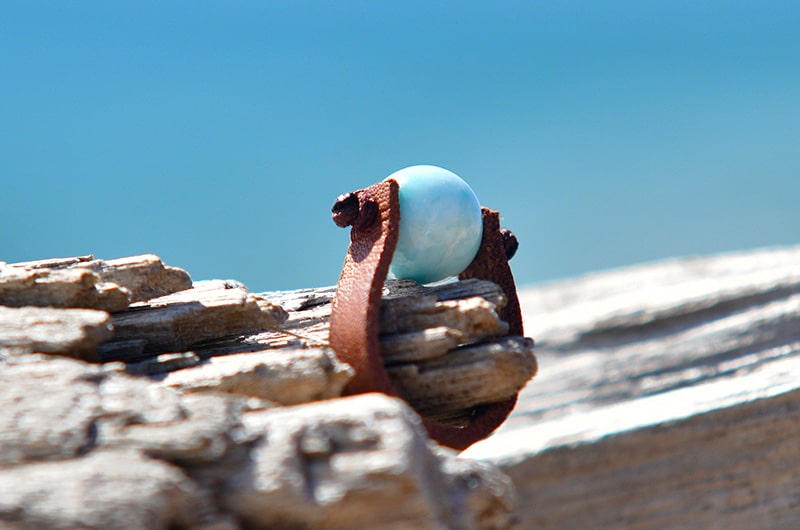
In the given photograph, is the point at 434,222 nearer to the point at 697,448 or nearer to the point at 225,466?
the point at 225,466

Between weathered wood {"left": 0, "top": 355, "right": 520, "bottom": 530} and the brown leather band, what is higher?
the brown leather band

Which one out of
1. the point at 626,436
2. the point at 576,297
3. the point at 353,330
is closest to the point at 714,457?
the point at 626,436

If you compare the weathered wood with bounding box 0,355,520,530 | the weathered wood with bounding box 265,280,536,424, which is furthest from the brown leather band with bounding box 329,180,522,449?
the weathered wood with bounding box 0,355,520,530

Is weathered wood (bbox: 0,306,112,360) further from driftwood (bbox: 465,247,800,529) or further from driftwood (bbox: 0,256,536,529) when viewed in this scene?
driftwood (bbox: 465,247,800,529)

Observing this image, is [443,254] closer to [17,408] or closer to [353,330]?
[353,330]

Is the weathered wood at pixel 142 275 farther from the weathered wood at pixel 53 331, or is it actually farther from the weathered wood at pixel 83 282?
the weathered wood at pixel 53 331

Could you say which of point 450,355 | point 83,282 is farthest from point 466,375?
point 83,282

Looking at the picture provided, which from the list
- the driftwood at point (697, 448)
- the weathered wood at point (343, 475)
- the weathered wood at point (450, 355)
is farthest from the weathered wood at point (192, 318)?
the driftwood at point (697, 448)
